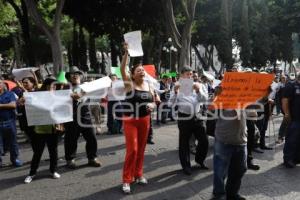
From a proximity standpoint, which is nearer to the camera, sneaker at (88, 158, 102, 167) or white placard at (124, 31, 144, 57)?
white placard at (124, 31, 144, 57)

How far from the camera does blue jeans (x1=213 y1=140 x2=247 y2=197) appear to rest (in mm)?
5844

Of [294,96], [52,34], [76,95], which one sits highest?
[52,34]

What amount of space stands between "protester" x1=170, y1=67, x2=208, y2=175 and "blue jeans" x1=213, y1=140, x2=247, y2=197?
5.07 feet

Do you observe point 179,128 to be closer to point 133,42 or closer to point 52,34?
point 133,42

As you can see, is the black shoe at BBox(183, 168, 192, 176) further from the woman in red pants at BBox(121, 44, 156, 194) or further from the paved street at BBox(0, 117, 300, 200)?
the woman in red pants at BBox(121, 44, 156, 194)

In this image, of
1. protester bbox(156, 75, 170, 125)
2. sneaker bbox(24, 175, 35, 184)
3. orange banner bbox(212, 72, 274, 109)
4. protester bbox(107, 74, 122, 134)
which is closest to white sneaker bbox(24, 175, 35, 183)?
sneaker bbox(24, 175, 35, 184)

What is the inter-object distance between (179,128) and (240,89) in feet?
7.11

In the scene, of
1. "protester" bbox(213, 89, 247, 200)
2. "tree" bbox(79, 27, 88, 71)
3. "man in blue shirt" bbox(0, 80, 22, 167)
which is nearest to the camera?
"protester" bbox(213, 89, 247, 200)

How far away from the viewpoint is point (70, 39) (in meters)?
48.1

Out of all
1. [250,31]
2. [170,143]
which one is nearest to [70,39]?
[250,31]

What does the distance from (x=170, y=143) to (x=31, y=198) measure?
487 centimetres

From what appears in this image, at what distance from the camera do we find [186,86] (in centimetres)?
747

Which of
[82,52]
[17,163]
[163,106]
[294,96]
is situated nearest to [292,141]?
[294,96]

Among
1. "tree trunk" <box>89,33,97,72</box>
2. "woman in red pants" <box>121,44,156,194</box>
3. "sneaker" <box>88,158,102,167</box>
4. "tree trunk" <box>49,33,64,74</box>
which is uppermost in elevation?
"tree trunk" <box>89,33,97,72</box>
